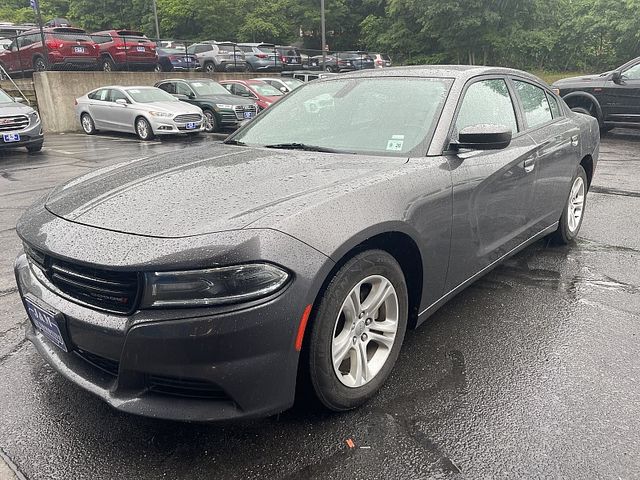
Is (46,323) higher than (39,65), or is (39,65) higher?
(39,65)

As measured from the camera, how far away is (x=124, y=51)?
20.4m

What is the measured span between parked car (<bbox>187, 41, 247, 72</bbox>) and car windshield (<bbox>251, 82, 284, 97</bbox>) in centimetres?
1027

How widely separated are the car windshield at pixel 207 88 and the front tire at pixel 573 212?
13.1m

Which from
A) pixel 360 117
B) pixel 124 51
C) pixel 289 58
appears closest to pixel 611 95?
pixel 360 117

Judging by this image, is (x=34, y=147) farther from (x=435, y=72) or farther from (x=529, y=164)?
(x=529, y=164)

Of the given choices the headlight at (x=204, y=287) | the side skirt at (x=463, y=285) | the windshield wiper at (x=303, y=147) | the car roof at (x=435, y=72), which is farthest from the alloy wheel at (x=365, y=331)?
the car roof at (x=435, y=72)

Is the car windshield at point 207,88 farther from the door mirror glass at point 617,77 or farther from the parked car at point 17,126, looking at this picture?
the door mirror glass at point 617,77

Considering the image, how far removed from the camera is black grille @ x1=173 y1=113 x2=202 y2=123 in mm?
13250

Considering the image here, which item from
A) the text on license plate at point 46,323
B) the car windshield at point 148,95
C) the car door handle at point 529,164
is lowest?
the text on license plate at point 46,323

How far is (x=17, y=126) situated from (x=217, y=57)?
1749 cm

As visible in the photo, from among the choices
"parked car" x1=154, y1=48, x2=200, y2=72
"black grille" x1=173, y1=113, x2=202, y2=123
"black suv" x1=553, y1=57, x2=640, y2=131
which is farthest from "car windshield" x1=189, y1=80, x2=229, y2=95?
"parked car" x1=154, y1=48, x2=200, y2=72

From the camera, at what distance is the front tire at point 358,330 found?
2154 mm

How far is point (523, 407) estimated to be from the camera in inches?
97.0

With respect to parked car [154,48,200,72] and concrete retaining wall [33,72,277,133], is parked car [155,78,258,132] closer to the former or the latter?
concrete retaining wall [33,72,277,133]
